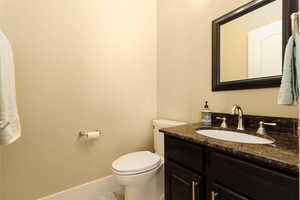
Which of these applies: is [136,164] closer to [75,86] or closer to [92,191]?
[92,191]

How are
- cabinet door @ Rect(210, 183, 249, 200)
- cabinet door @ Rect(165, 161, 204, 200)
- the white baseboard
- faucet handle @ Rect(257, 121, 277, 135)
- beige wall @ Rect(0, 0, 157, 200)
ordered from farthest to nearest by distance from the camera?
the white baseboard → beige wall @ Rect(0, 0, 157, 200) → faucet handle @ Rect(257, 121, 277, 135) → cabinet door @ Rect(165, 161, 204, 200) → cabinet door @ Rect(210, 183, 249, 200)

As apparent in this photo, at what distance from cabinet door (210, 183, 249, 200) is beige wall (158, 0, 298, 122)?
64 cm

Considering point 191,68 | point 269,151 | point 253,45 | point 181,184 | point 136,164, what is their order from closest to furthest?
point 269,151 → point 181,184 → point 253,45 → point 136,164 → point 191,68

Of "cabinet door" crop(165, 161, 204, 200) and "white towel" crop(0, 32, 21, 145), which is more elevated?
"white towel" crop(0, 32, 21, 145)

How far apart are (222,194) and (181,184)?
11.5 inches

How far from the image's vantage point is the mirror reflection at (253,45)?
3.47ft

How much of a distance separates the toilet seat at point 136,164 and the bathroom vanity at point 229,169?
23 centimetres

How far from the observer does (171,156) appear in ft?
3.61

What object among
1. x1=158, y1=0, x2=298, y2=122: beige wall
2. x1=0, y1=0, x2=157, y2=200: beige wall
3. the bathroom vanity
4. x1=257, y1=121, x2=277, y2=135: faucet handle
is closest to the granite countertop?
the bathroom vanity

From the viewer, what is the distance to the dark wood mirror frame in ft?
3.25

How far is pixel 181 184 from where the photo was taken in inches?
40.3

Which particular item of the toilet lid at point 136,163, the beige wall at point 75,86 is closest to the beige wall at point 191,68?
the beige wall at point 75,86

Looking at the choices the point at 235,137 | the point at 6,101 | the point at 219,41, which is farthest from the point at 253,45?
the point at 6,101

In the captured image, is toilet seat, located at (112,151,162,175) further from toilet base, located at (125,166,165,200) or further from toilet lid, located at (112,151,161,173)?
toilet base, located at (125,166,165,200)
